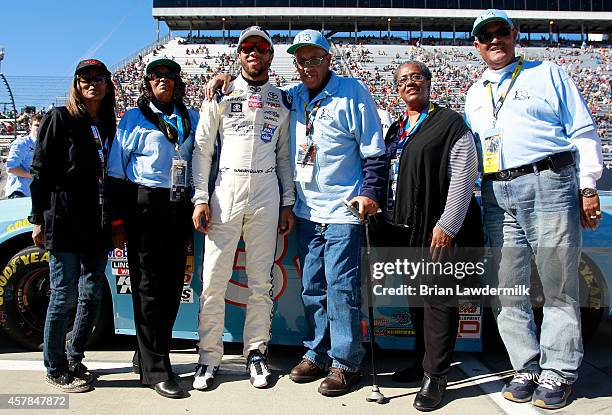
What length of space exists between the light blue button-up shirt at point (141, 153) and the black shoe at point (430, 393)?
189 centimetres

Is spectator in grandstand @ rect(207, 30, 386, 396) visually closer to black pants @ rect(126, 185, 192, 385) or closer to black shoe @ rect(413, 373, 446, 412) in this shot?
black shoe @ rect(413, 373, 446, 412)

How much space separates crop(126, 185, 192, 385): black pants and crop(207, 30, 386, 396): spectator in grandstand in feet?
2.45

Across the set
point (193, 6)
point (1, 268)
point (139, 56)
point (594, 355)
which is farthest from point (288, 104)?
point (193, 6)

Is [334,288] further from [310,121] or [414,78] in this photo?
[414,78]

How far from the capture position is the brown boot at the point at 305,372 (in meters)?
3.19

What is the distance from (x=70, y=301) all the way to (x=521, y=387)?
8.78 ft

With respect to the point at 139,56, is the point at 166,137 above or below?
below

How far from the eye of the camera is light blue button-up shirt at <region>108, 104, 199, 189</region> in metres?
3.04

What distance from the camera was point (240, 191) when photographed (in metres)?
3.12

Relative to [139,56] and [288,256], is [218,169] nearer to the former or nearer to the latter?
[288,256]

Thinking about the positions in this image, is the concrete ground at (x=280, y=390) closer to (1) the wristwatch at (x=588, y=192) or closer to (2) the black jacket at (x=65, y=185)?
(2) the black jacket at (x=65, y=185)

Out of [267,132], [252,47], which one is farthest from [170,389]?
[252,47]

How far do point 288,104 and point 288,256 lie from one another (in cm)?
99

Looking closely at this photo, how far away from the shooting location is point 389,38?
Answer: 54.3 metres
